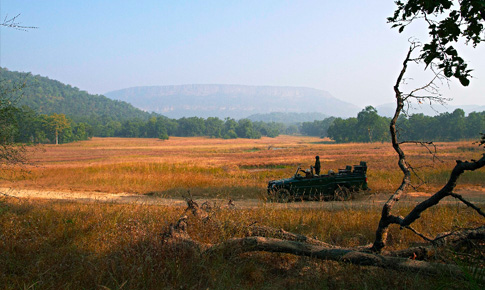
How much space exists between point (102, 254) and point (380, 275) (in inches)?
189

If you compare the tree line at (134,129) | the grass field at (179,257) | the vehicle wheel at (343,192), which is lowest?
the vehicle wheel at (343,192)

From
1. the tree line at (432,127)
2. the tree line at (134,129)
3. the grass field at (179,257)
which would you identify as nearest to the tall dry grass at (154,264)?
the grass field at (179,257)

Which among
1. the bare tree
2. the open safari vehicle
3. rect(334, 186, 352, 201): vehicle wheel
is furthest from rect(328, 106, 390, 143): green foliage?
the bare tree

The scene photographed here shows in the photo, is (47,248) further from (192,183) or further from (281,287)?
(192,183)

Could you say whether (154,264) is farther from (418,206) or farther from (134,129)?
(134,129)

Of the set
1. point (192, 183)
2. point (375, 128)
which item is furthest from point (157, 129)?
point (192, 183)

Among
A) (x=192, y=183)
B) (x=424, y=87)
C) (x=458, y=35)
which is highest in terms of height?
(x=458, y=35)

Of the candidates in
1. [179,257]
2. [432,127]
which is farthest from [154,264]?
[432,127]

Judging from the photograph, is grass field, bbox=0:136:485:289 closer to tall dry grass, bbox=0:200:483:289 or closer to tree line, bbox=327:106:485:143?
tall dry grass, bbox=0:200:483:289

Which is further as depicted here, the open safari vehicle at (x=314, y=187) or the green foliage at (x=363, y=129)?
the green foliage at (x=363, y=129)

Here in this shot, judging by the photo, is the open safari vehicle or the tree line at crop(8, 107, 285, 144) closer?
the open safari vehicle

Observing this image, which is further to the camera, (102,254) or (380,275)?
(102,254)

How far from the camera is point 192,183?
20797 millimetres

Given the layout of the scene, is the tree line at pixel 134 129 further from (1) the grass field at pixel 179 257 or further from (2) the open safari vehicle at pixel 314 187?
(1) the grass field at pixel 179 257
